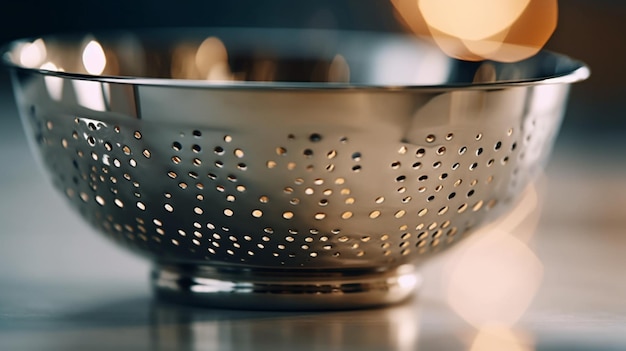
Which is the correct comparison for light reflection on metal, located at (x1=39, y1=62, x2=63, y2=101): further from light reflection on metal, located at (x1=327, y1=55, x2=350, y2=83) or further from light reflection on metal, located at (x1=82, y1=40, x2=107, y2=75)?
light reflection on metal, located at (x1=327, y1=55, x2=350, y2=83)

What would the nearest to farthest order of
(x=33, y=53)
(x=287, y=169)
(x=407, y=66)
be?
1. (x=287, y=169)
2. (x=33, y=53)
3. (x=407, y=66)

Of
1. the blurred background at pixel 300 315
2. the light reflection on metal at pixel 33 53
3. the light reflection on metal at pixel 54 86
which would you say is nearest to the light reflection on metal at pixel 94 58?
the light reflection on metal at pixel 33 53

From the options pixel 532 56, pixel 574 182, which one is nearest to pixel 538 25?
pixel 574 182

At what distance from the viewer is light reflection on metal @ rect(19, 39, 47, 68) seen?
84 centimetres

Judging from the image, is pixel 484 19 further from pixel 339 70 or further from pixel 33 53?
pixel 33 53

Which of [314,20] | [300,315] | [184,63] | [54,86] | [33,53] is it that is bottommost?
[300,315]

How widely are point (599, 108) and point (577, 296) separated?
90 centimetres

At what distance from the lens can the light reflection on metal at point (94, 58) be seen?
0.94 metres

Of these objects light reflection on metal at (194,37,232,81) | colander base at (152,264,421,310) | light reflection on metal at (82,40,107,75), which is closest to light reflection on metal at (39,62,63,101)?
colander base at (152,264,421,310)

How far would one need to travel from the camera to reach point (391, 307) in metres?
0.77

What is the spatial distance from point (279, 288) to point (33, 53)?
322 millimetres

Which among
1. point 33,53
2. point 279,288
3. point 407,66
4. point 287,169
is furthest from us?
point 407,66

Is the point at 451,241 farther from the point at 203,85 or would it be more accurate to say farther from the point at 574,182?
the point at 574,182

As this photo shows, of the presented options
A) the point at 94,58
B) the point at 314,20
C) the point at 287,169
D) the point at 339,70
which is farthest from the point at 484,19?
the point at 287,169
